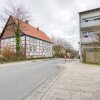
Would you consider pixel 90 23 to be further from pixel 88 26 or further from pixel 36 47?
pixel 36 47

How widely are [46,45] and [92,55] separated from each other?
26.8 metres

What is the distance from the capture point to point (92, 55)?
20266 millimetres

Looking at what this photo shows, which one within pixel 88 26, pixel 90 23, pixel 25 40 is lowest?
pixel 25 40

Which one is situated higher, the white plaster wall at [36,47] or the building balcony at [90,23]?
the building balcony at [90,23]

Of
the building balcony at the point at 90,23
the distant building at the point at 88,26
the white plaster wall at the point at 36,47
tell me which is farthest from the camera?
the white plaster wall at the point at 36,47

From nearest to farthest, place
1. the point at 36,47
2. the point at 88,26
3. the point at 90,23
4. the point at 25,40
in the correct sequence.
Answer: the point at 90,23
the point at 88,26
the point at 25,40
the point at 36,47

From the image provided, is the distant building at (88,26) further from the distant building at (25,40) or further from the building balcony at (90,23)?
the distant building at (25,40)

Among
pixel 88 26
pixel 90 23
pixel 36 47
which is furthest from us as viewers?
pixel 36 47

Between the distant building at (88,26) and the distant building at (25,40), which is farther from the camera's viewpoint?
the distant building at (25,40)

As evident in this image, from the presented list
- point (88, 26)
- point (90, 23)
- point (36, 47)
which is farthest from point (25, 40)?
point (90, 23)

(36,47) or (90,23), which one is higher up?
(90,23)

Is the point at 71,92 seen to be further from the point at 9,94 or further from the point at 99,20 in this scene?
the point at 99,20

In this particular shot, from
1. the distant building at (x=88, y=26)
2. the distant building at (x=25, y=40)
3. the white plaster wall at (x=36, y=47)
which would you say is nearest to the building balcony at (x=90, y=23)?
the distant building at (x=88, y=26)

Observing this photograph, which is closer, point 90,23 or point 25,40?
point 90,23
